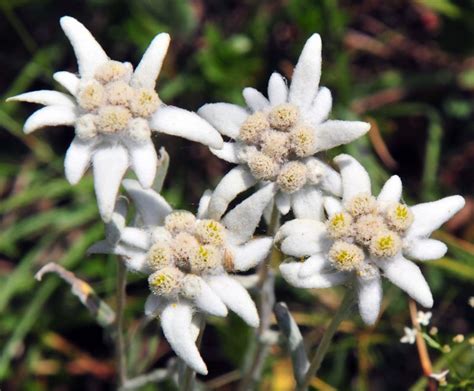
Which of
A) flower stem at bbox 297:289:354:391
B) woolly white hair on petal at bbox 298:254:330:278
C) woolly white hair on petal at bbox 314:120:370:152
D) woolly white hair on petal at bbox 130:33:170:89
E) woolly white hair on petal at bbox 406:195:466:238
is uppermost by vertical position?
woolly white hair on petal at bbox 130:33:170:89

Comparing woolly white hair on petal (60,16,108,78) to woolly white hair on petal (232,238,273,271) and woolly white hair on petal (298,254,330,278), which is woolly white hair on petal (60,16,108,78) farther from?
woolly white hair on petal (298,254,330,278)

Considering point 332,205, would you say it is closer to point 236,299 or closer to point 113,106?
point 236,299

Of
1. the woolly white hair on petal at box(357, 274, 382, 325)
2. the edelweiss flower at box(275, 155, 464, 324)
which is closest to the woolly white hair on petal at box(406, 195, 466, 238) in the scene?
the edelweiss flower at box(275, 155, 464, 324)

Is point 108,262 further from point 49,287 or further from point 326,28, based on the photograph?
point 326,28

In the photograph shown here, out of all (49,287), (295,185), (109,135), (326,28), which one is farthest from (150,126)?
(326,28)

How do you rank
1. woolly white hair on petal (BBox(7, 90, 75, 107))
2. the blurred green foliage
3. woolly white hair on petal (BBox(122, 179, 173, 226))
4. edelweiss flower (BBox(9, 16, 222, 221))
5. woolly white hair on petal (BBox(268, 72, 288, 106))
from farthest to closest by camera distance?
the blurred green foliage
woolly white hair on petal (BBox(268, 72, 288, 106))
woolly white hair on petal (BBox(122, 179, 173, 226))
woolly white hair on petal (BBox(7, 90, 75, 107))
edelweiss flower (BBox(9, 16, 222, 221))

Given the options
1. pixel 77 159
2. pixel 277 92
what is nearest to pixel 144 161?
pixel 77 159

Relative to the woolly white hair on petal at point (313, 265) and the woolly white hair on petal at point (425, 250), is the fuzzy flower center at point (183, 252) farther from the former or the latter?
the woolly white hair on petal at point (425, 250)
